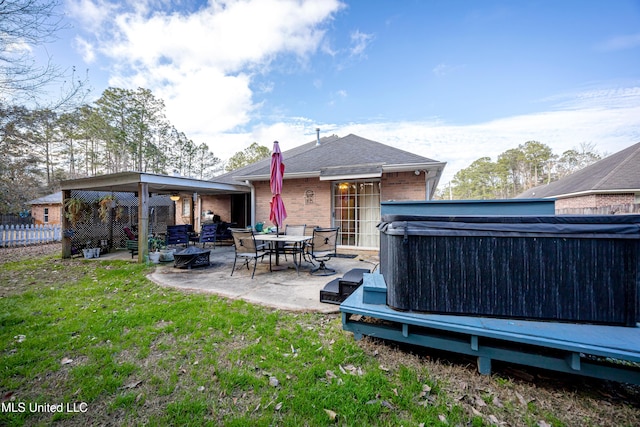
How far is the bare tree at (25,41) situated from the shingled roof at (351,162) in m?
5.24

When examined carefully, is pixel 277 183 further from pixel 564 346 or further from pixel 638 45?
pixel 638 45

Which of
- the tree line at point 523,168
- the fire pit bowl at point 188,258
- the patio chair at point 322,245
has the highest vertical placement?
the tree line at point 523,168

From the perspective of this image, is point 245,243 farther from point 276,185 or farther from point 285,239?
point 276,185

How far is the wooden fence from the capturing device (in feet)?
32.0

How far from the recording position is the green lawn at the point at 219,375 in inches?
65.1

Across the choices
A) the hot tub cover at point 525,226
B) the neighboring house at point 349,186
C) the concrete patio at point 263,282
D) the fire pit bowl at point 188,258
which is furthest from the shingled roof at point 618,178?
the fire pit bowl at point 188,258

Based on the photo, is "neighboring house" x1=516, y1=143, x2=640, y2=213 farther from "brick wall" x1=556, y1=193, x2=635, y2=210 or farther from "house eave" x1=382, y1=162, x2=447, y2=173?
"house eave" x1=382, y1=162, x2=447, y2=173

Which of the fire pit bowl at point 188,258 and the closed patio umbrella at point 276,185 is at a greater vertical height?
the closed patio umbrella at point 276,185

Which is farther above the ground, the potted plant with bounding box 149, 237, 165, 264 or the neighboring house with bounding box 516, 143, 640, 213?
the neighboring house with bounding box 516, 143, 640, 213

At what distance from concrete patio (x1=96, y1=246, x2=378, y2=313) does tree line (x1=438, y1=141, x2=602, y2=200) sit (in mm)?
34932

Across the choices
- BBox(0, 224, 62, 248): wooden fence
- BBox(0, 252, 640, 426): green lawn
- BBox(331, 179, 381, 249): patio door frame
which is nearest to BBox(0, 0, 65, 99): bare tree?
BBox(0, 252, 640, 426): green lawn

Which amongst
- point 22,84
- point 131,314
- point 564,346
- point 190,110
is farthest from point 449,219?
point 190,110

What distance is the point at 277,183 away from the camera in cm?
532

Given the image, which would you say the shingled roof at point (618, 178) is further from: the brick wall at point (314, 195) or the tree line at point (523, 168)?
the tree line at point (523, 168)
